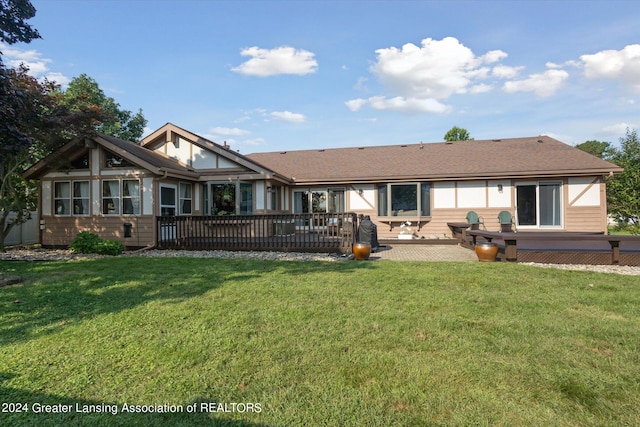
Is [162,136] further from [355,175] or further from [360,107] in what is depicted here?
[360,107]

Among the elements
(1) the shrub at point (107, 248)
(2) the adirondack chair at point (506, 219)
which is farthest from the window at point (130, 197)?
(2) the adirondack chair at point (506, 219)

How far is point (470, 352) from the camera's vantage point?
10.2 ft

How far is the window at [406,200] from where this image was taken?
14898 mm

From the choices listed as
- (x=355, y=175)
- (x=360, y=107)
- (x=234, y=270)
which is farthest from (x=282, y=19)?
(x=360, y=107)

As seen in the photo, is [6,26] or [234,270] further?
[6,26]

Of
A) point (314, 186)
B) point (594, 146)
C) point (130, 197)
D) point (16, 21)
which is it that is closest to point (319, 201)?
point (314, 186)

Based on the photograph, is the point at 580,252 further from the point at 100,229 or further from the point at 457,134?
the point at 457,134

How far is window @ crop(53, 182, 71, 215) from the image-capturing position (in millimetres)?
12695

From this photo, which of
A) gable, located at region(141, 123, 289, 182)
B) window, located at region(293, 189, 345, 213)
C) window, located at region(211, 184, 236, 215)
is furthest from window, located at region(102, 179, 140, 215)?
window, located at region(293, 189, 345, 213)

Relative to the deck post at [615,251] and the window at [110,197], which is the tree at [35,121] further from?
the deck post at [615,251]

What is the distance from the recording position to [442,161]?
16.0 meters

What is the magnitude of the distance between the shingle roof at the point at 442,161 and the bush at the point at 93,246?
317 inches

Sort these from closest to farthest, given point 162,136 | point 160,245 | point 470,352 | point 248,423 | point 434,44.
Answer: point 248,423 < point 470,352 < point 160,245 < point 162,136 < point 434,44

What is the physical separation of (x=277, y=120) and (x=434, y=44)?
12838mm
